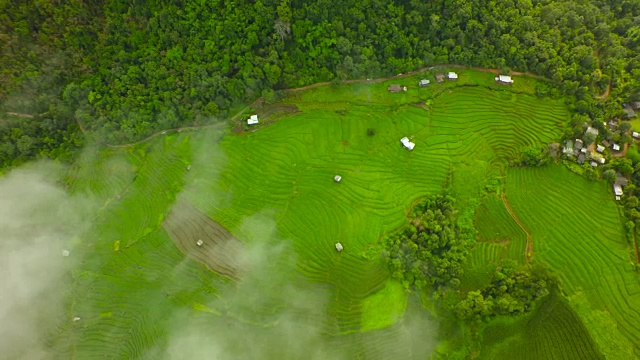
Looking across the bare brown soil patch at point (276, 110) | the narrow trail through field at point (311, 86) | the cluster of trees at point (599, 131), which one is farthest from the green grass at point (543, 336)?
the bare brown soil patch at point (276, 110)

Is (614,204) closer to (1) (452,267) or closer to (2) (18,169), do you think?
(1) (452,267)

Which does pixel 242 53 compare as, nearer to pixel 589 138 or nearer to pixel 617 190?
pixel 589 138

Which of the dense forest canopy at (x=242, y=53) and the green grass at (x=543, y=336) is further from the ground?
the dense forest canopy at (x=242, y=53)

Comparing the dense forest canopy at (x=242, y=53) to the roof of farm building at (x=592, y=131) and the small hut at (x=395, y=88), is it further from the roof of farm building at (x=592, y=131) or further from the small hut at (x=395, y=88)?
the roof of farm building at (x=592, y=131)

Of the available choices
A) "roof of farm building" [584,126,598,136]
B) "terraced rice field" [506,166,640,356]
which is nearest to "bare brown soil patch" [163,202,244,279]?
"terraced rice field" [506,166,640,356]

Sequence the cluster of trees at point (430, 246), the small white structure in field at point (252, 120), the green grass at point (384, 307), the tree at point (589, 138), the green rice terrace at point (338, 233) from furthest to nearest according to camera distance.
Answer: the small white structure in field at point (252, 120) → the tree at point (589, 138) → the cluster of trees at point (430, 246) → the green grass at point (384, 307) → the green rice terrace at point (338, 233)

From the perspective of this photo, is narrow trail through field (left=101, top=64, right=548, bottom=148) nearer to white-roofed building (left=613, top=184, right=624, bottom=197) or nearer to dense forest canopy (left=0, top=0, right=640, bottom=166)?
dense forest canopy (left=0, top=0, right=640, bottom=166)

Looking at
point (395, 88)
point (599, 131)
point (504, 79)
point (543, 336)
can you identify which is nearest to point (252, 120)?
point (395, 88)

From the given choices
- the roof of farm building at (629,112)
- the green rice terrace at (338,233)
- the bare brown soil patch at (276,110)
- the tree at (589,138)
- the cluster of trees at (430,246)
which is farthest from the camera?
the bare brown soil patch at (276,110)
